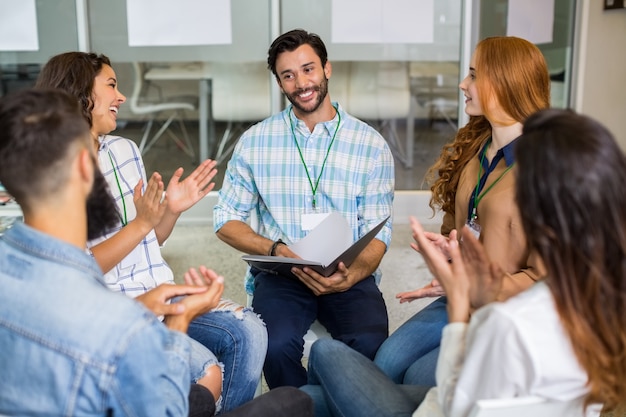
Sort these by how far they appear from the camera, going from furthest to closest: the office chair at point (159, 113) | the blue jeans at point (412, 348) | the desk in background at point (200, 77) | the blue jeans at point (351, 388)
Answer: the office chair at point (159, 113), the desk in background at point (200, 77), the blue jeans at point (412, 348), the blue jeans at point (351, 388)

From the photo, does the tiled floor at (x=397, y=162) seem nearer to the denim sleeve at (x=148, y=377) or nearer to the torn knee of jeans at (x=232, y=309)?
the torn knee of jeans at (x=232, y=309)

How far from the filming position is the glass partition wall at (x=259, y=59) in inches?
187

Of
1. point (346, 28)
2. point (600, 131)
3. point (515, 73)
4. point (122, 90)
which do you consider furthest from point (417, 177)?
point (600, 131)

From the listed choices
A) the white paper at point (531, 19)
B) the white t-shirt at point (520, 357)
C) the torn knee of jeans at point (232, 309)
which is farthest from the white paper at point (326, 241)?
the white paper at point (531, 19)

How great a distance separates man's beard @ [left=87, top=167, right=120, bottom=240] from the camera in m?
1.36

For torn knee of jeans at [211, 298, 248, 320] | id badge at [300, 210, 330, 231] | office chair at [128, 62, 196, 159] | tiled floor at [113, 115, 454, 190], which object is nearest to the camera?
torn knee of jeans at [211, 298, 248, 320]

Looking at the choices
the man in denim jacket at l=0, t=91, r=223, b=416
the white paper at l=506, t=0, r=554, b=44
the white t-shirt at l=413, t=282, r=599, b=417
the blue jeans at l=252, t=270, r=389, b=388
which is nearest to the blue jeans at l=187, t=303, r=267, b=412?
the blue jeans at l=252, t=270, r=389, b=388

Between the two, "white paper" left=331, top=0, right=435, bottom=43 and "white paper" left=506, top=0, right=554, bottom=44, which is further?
"white paper" left=506, top=0, right=554, bottom=44

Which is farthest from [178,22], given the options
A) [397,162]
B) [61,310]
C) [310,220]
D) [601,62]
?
[61,310]

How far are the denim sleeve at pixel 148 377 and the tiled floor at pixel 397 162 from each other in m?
4.03

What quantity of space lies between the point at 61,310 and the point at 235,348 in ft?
3.28

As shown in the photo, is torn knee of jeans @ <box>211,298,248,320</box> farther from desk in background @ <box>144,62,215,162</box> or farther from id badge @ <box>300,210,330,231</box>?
desk in background @ <box>144,62,215,162</box>

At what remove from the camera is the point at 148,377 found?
1180mm

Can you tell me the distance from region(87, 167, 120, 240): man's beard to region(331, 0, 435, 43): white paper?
358 centimetres
